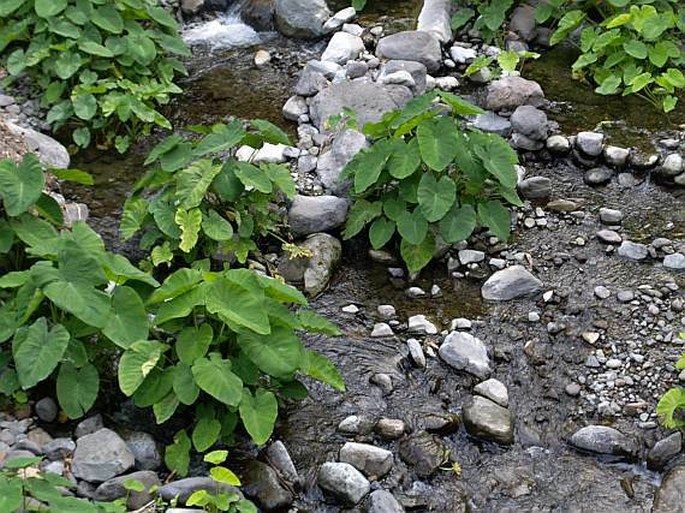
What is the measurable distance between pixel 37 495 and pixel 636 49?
536cm

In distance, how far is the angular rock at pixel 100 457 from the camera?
157 inches

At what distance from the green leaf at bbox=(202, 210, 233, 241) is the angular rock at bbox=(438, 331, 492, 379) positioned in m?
1.36

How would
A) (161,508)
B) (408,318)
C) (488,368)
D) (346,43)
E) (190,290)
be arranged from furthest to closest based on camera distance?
(346,43) < (408,318) < (488,368) < (190,290) < (161,508)

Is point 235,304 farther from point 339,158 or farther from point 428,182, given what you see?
point 339,158

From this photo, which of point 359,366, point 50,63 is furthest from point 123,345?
point 50,63

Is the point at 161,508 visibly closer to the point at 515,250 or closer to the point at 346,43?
the point at 515,250

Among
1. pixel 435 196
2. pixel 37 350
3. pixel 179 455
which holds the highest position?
pixel 37 350

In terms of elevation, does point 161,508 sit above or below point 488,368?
above

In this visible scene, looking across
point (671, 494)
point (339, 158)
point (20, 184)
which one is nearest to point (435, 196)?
point (339, 158)

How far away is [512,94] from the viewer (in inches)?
273

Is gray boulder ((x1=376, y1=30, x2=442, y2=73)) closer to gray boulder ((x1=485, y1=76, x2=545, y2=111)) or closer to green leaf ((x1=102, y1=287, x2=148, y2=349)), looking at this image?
gray boulder ((x1=485, y1=76, x2=545, y2=111))

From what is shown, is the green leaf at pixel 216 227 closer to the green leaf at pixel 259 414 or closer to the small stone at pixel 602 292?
the green leaf at pixel 259 414

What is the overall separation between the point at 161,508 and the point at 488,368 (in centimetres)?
193

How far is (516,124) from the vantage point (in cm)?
660
